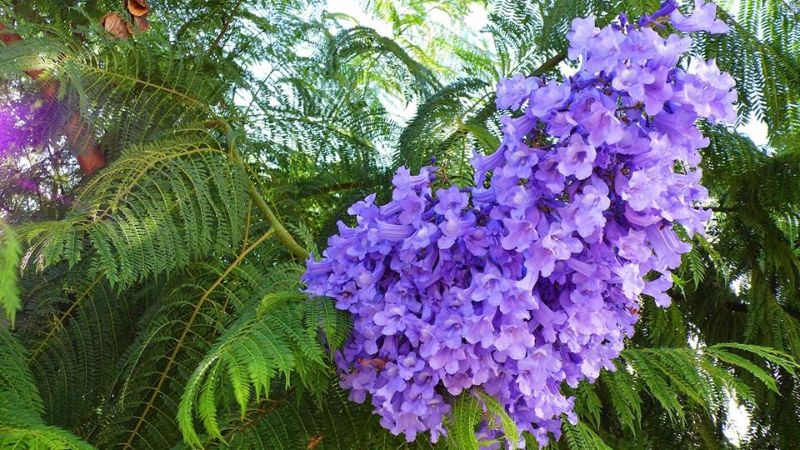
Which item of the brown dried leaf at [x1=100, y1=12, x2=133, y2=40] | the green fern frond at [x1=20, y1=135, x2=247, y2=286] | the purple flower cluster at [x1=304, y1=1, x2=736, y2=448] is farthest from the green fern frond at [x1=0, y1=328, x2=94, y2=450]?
the brown dried leaf at [x1=100, y1=12, x2=133, y2=40]

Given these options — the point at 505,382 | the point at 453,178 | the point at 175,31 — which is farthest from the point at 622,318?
the point at 175,31

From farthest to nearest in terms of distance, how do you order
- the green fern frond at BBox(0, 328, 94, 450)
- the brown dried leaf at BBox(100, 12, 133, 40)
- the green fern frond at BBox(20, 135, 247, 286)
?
the brown dried leaf at BBox(100, 12, 133, 40) → the green fern frond at BBox(20, 135, 247, 286) → the green fern frond at BBox(0, 328, 94, 450)

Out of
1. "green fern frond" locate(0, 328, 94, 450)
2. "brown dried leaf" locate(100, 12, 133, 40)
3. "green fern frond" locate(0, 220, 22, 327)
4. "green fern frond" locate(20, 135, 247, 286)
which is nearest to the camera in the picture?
"green fern frond" locate(0, 220, 22, 327)

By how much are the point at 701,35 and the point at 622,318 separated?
808 mm

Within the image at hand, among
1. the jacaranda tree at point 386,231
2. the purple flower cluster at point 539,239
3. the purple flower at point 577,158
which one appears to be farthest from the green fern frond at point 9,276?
the purple flower at point 577,158

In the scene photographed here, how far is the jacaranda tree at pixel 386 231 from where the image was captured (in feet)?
2.87

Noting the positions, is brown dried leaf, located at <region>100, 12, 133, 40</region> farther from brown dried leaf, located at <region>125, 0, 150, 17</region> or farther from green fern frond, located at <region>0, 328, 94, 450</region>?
green fern frond, located at <region>0, 328, 94, 450</region>

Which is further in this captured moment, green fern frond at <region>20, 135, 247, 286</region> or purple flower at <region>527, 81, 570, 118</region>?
green fern frond at <region>20, 135, 247, 286</region>

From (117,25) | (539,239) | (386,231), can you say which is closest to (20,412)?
(386,231)

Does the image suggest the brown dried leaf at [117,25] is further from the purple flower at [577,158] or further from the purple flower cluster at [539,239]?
the purple flower at [577,158]

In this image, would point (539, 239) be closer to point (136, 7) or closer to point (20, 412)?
point (20, 412)

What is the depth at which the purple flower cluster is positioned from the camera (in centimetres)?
86

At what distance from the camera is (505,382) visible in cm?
96

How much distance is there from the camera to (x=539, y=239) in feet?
2.81
